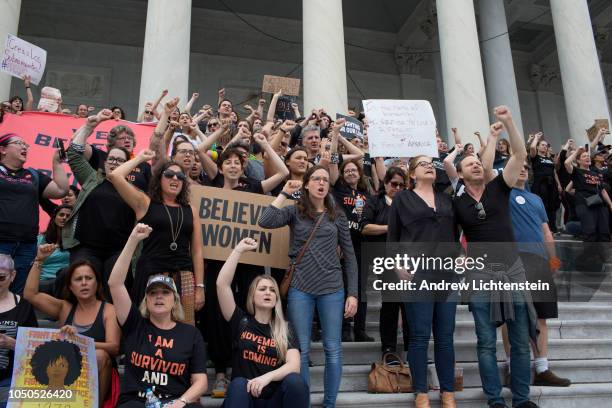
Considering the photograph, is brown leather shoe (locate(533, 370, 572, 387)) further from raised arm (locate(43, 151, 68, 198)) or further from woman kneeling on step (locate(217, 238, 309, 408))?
raised arm (locate(43, 151, 68, 198))

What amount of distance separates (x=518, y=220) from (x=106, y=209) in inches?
151

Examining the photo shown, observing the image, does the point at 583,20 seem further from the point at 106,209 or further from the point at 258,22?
the point at 106,209

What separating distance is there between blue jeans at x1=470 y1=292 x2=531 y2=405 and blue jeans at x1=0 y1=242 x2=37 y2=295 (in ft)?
13.2

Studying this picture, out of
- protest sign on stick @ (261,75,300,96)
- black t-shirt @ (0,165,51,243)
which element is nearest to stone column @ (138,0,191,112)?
protest sign on stick @ (261,75,300,96)

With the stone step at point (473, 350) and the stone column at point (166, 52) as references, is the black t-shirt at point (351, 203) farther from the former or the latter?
the stone column at point (166, 52)

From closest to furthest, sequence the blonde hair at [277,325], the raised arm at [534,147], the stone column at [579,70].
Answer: the blonde hair at [277,325] < the raised arm at [534,147] < the stone column at [579,70]

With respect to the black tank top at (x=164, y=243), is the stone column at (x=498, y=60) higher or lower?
higher

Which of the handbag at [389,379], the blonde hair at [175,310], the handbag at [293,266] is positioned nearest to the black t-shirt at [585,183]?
the handbag at [389,379]

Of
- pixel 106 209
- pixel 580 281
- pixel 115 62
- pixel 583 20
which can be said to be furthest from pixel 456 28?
pixel 115 62

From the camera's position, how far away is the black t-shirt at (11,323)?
3559mm

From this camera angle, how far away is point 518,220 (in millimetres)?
4883

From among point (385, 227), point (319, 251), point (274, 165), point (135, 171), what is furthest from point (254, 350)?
point (135, 171)

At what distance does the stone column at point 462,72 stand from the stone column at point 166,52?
241 inches

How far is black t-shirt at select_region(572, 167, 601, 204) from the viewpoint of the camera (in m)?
8.79
